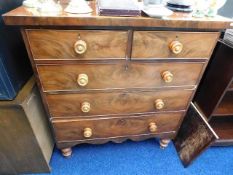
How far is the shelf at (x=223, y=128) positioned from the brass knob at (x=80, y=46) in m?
1.12

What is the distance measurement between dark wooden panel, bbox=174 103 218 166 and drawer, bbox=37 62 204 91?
0.29 meters

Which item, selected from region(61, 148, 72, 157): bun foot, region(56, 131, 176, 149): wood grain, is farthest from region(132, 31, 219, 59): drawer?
region(61, 148, 72, 157): bun foot

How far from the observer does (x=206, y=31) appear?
2.31ft

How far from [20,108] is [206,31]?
0.82m

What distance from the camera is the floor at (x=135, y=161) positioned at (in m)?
1.10

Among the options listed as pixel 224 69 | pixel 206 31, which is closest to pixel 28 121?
pixel 206 31

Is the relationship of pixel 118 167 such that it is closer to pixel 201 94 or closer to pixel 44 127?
pixel 44 127

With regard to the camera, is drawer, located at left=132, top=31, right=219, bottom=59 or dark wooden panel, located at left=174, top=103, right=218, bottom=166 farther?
dark wooden panel, located at left=174, top=103, right=218, bottom=166

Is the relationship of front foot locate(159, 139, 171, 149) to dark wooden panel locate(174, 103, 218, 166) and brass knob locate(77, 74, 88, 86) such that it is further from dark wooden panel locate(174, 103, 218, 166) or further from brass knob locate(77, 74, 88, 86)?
brass knob locate(77, 74, 88, 86)

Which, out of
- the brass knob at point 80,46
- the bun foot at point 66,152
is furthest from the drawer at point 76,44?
the bun foot at point 66,152

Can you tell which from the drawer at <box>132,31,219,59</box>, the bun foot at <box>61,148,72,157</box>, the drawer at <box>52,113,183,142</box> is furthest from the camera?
the bun foot at <box>61,148,72,157</box>

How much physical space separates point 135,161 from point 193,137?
15.5 inches

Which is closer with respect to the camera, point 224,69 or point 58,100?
point 58,100

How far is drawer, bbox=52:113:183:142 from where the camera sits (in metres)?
0.93
